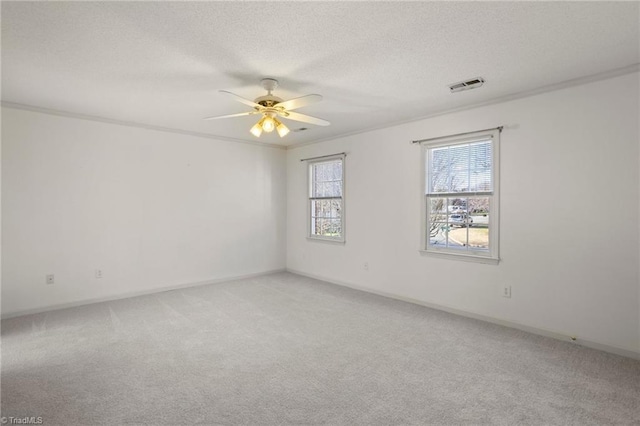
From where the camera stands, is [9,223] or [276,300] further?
[276,300]

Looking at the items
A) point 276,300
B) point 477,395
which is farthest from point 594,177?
point 276,300

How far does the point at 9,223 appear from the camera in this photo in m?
3.87

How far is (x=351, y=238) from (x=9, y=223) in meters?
4.34

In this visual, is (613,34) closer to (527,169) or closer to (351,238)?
(527,169)

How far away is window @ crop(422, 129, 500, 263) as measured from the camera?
374cm

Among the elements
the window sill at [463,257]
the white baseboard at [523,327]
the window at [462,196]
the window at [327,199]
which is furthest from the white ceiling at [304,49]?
the white baseboard at [523,327]

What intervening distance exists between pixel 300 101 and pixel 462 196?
2290 mm

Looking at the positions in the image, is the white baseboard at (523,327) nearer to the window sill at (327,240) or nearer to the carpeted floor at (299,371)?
the carpeted floor at (299,371)

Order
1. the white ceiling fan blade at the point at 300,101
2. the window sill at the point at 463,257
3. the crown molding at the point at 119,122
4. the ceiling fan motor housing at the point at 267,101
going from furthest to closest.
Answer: the crown molding at the point at 119,122 → the window sill at the point at 463,257 → the ceiling fan motor housing at the point at 267,101 → the white ceiling fan blade at the point at 300,101

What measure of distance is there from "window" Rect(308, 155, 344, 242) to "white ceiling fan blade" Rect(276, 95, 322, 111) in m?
2.49

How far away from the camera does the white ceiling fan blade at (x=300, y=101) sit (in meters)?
2.75

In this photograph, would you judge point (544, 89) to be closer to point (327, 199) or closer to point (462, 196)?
point (462, 196)

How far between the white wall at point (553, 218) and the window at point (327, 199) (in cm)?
106

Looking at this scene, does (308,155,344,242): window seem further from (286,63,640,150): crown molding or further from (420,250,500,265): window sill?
(420,250,500,265): window sill
